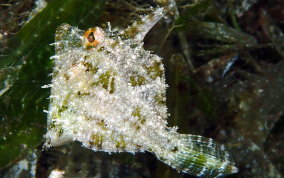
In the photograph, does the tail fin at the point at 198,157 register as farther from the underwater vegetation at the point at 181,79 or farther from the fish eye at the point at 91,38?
the fish eye at the point at 91,38

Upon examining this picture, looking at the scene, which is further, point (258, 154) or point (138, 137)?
point (258, 154)

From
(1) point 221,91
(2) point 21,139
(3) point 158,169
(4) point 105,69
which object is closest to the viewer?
(4) point 105,69

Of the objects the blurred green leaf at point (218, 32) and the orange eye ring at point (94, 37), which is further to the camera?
the blurred green leaf at point (218, 32)

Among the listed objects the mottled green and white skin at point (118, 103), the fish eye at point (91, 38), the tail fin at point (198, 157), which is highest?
the fish eye at point (91, 38)

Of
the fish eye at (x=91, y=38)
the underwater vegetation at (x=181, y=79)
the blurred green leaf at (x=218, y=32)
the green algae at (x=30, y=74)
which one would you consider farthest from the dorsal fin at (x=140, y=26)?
the blurred green leaf at (x=218, y=32)

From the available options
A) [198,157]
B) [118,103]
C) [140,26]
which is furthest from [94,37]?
[198,157]

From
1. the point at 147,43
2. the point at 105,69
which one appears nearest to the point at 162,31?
the point at 147,43

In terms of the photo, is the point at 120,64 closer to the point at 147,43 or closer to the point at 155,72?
the point at 155,72

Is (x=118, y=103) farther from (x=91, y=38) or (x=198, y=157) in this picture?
(x=198, y=157)

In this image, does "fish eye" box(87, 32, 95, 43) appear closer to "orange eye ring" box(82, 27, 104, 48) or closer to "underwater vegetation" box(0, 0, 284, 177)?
"orange eye ring" box(82, 27, 104, 48)

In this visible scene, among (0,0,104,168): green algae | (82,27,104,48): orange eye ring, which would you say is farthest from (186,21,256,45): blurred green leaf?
(82,27,104,48): orange eye ring
